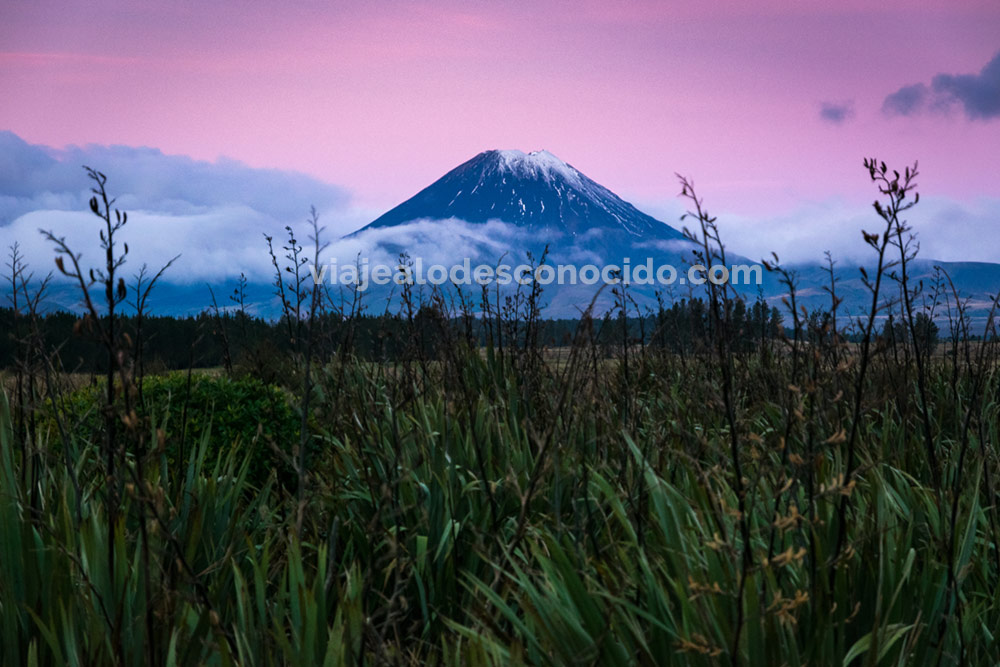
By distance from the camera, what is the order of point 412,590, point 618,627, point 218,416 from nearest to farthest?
point 618,627, point 412,590, point 218,416

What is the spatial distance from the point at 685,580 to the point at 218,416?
16.0 feet

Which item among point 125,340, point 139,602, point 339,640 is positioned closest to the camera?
point 125,340

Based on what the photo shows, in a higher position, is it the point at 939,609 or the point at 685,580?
the point at 685,580

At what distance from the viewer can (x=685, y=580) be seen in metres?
2.23

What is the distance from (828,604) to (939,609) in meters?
0.63

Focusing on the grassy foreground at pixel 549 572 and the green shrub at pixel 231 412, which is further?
the green shrub at pixel 231 412

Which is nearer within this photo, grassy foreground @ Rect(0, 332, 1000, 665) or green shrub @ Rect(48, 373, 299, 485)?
grassy foreground @ Rect(0, 332, 1000, 665)

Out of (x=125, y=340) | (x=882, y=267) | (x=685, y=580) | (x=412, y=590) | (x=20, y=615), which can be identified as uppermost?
(x=882, y=267)

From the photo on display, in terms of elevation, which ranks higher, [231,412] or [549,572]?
[231,412]

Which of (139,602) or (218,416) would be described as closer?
(139,602)

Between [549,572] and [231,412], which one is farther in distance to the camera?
[231,412]

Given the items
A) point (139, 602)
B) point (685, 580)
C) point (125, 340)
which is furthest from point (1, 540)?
point (685, 580)

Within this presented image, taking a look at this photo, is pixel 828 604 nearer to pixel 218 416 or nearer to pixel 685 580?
pixel 685 580

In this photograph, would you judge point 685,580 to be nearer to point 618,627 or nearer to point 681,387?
A: point 618,627
